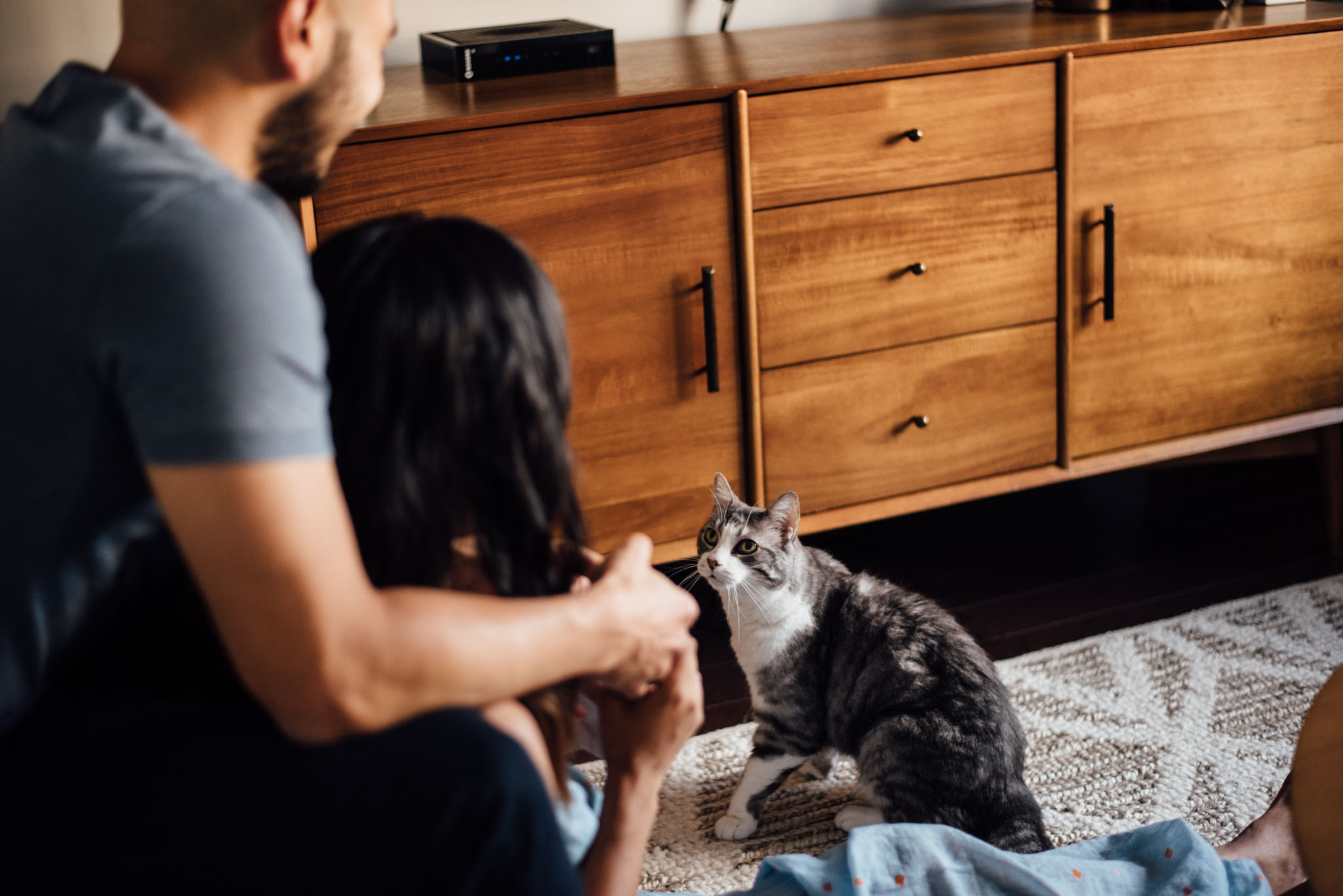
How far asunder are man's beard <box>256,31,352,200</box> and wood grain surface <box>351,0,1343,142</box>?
22.6 inches

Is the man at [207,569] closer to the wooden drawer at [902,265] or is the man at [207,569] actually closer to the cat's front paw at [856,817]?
the cat's front paw at [856,817]

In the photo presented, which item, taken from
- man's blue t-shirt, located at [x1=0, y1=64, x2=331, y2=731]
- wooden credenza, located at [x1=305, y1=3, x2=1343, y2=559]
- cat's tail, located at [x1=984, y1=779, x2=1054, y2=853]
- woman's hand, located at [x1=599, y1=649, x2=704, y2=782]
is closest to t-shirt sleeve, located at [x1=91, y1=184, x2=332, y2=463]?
man's blue t-shirt, located at [x1=0, y1=64, x2=331, y2=731]

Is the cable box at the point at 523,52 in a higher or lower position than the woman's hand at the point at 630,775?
higher

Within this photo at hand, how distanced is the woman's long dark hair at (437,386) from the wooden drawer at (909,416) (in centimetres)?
87

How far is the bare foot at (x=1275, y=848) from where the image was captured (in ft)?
3.52

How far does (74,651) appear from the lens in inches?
28.0

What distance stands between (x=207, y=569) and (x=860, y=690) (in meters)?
0.90

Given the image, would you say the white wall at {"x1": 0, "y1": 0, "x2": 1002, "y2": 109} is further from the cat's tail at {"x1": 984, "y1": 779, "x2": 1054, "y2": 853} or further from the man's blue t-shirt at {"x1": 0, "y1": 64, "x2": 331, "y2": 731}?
the cat's tail at {"x1": 984, "y1": 779, "x2": 1054, "y2": 853}

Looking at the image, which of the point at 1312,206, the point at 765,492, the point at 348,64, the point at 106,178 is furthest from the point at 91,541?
the point at 1312,206

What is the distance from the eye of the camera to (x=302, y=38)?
0.72 metres

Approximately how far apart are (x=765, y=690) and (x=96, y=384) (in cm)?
94

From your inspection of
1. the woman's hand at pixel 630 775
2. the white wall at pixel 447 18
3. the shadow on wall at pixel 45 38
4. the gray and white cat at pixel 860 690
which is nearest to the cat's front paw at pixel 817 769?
the gray and white cat at pixel 860 690

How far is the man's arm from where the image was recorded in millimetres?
612

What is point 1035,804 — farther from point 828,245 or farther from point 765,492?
point 828,245
